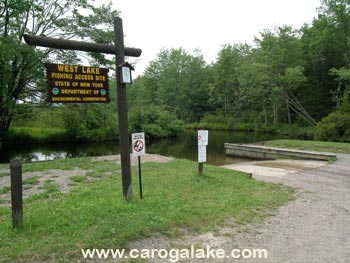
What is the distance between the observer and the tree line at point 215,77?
46.6 ft

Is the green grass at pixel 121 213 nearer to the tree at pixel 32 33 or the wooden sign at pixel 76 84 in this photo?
the wooden sign at pixel 76 84

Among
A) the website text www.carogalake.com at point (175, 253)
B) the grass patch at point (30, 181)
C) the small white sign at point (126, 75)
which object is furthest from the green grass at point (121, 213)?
the small white sign at point (126, 75)

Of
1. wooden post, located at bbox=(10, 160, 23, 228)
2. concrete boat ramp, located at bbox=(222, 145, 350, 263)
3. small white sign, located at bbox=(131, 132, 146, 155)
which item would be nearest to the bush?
concrete boat ramp, located at bbox=(222, 145, 350, 263)

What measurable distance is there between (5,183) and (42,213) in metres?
3.65

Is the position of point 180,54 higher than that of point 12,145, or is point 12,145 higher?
point 180,54

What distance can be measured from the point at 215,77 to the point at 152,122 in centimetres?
1920

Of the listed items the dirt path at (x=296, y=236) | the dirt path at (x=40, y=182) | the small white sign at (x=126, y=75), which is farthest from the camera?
the dirt path at (x=40, y=182)

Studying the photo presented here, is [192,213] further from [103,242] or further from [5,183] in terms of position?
[5,183]

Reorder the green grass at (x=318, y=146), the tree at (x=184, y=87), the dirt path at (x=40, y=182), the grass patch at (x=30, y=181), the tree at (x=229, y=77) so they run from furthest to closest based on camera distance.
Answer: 1. the tree at (x=184, y=87)
2. the tree at (x=229, y=77)
3. the green grass at (x=318, y=146)
4. the grass patch at (x=30, y=181)
5. the dirt path at (x=40, y=182)

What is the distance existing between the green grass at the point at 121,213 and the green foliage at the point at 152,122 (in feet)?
76.7

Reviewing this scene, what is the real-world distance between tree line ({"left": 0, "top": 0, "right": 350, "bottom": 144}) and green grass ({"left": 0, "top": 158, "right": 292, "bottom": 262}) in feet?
28.6

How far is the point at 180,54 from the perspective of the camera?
164 feet

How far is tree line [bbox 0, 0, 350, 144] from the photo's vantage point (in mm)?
14219

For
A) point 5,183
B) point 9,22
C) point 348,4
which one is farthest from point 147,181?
point 348,4
